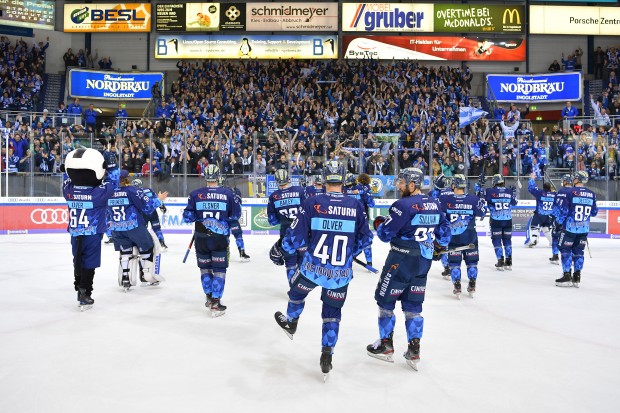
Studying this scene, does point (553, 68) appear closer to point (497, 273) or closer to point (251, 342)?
point (497, 273)

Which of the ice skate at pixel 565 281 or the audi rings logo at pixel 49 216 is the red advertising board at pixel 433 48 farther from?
the ice skate at pixel 565 281

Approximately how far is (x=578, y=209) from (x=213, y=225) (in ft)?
19.9

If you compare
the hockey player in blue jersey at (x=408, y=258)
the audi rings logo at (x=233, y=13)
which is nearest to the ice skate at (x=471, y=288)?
the hockey player in blue jersey at (x=408, y=258)

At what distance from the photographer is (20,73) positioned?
88.4ft

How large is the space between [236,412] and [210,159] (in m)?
14.3

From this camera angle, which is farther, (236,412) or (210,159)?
(210,159)

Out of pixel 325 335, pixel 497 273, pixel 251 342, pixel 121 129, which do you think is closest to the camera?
pixel 325 335

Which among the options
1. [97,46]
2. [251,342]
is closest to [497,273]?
[251,342]

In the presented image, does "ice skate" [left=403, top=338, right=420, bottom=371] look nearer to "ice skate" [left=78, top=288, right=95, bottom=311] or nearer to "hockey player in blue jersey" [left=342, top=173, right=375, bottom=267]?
"ice skate" [left=78, top=288, right=95, bottom=311]

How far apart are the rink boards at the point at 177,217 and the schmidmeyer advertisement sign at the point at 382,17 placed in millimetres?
13256

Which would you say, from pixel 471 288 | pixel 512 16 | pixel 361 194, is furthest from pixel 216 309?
pixel 512 16

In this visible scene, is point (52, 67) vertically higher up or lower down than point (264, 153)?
higher up

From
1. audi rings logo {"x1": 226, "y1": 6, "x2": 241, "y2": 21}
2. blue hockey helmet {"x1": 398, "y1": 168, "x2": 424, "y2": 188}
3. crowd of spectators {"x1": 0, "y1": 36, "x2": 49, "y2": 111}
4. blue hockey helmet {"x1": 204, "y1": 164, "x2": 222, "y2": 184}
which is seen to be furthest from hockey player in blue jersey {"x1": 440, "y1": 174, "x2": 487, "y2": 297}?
crowd of spectators {"x1": 0, "y1": 36, "x2": 49, "y2": 111}

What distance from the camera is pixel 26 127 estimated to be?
18.1 m
